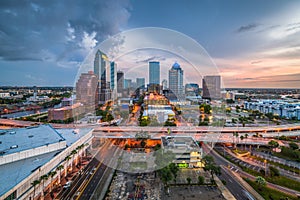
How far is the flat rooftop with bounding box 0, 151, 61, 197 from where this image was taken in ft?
10.4

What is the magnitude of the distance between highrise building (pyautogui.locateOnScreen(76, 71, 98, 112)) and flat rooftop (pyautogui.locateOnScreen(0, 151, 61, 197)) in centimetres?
1124

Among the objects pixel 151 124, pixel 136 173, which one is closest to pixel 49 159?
pixel 136 173

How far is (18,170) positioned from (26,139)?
62.7 inches

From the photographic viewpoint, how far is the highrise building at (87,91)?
625 inches

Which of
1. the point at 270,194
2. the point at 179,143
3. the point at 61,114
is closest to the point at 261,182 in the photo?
the point at 270,194

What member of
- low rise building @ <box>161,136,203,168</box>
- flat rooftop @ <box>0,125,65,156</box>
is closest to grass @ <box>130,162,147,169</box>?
low rise building @ <box>161,136,203,168</box>

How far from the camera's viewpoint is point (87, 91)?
54.0 ft

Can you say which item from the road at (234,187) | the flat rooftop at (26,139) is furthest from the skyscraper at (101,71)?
the road at (234,187)

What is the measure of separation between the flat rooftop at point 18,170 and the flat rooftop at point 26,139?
13.9 inches

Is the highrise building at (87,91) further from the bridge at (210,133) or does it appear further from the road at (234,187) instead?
the road at (234,187)

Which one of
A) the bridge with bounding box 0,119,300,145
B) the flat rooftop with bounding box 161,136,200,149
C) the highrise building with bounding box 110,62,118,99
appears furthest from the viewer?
the highrise building with bounding box 110,62,118,99

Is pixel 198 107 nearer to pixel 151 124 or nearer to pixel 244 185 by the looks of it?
pixel 151 124

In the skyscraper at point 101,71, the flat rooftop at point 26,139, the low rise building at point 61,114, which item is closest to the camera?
the flat rooftop at point 26,139

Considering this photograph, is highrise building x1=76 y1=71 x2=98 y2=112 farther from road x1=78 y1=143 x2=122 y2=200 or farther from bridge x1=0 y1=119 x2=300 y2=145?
road x1=78 y1=143 x2=122 y2=200
